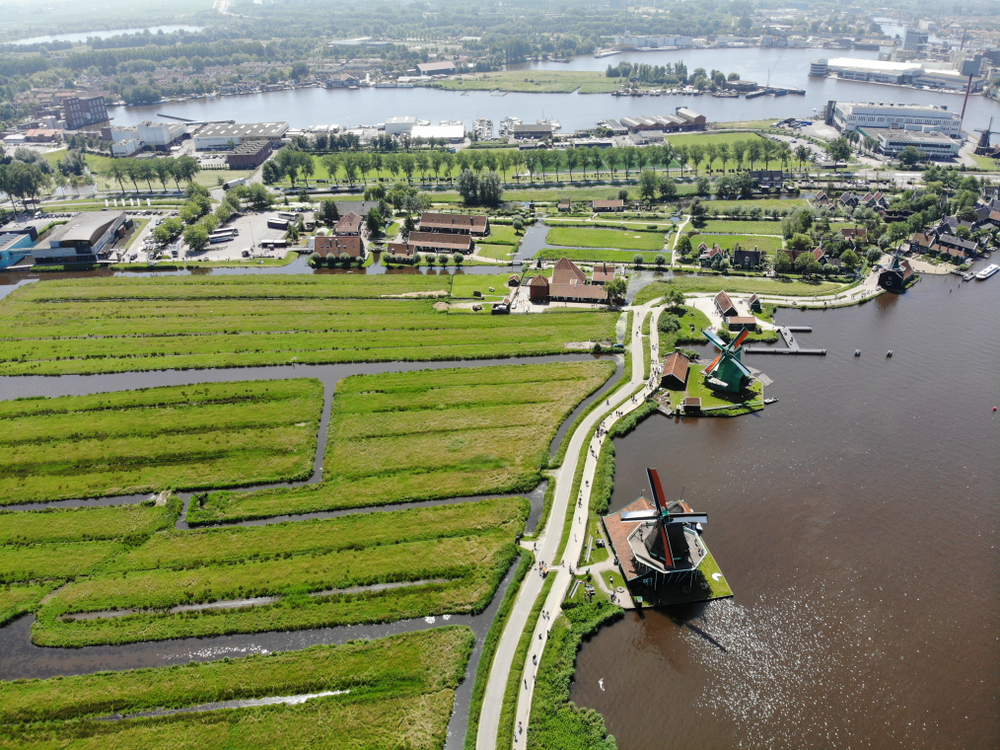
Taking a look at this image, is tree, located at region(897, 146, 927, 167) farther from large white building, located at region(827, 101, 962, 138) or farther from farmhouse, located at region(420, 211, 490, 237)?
farmhouse, located at region(420, 211, 490, 237)

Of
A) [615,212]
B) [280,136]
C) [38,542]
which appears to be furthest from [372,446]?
[280,136]

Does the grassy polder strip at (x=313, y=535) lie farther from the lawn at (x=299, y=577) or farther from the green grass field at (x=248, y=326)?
the green grass field at (x=248, y=326)

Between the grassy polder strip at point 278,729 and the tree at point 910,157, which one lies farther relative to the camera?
the tree at point 910,157

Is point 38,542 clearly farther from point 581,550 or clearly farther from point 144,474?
point 581,550

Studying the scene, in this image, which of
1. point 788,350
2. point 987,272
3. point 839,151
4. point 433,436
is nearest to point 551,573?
point 433,436

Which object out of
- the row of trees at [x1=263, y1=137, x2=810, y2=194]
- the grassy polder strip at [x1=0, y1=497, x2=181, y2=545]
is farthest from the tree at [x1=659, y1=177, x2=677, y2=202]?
the grassy polder strip at [x1=0, y1=497, x2=181, y2=545]

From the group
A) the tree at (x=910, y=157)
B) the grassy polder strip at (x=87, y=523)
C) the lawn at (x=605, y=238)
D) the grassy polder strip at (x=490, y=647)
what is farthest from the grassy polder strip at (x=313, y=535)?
the tree at (x=910, y=157)

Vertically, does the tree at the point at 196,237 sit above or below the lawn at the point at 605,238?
above
